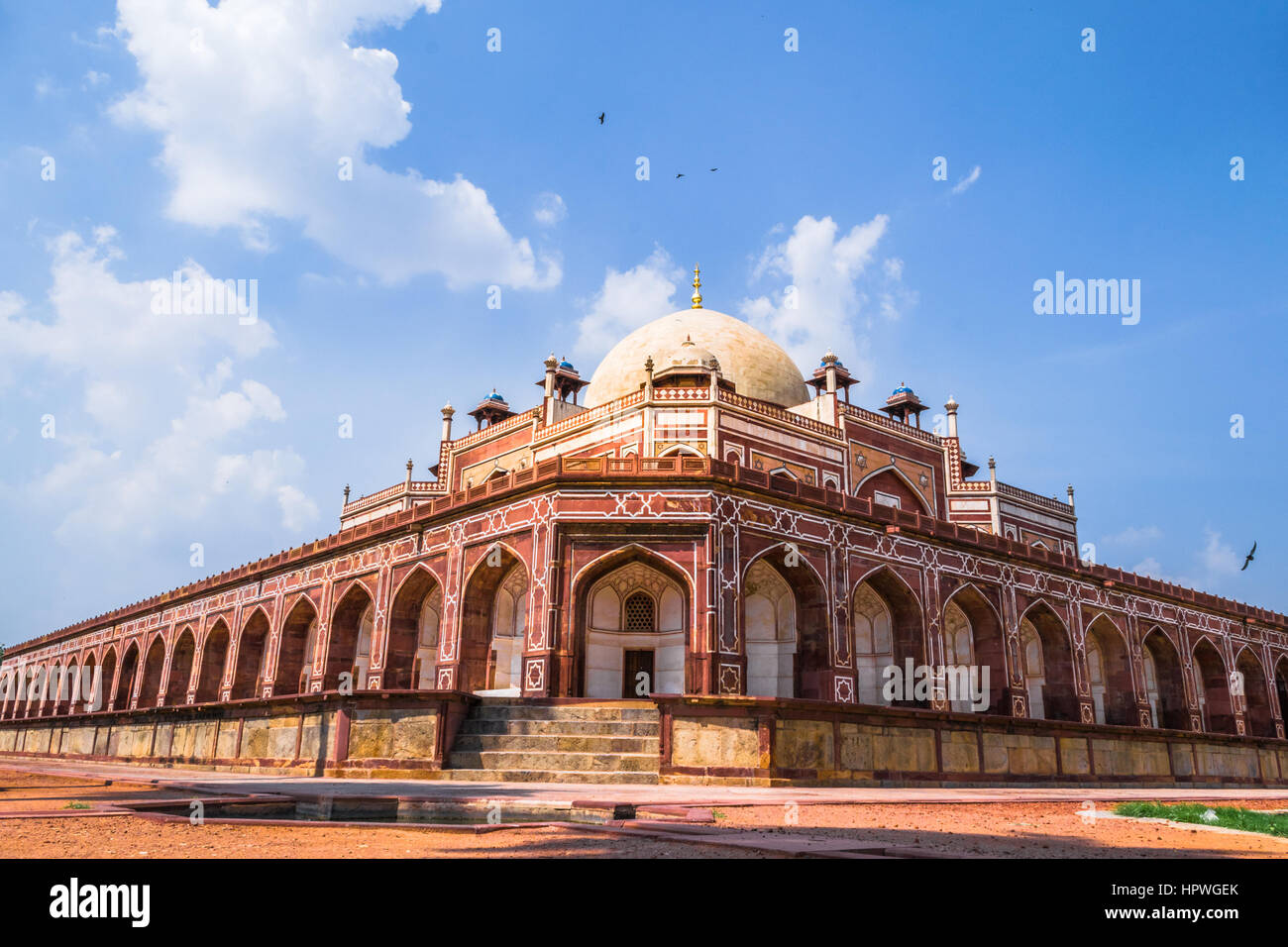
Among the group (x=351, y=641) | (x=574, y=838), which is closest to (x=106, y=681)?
(x=351, y=641)

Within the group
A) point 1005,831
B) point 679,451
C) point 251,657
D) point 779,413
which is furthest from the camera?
point 251,657

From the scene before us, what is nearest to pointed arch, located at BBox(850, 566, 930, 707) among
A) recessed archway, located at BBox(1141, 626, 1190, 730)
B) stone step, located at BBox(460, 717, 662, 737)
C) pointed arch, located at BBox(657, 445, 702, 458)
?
pointed arch, located at BBox(657, 445, 702, 458)

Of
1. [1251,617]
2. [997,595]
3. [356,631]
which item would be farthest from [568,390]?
[1251,617]

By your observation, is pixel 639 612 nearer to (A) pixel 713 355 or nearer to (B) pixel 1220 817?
(A) pixel 713 355

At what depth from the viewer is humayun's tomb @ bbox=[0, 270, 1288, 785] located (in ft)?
50.1

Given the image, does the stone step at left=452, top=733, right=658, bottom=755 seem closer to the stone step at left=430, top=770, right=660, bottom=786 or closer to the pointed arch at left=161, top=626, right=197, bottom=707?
the stone step at left=430, top=770, right=660, bottom=786

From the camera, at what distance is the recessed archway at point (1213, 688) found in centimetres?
3262

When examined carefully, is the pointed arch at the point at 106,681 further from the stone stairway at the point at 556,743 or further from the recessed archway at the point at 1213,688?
the recessed archway at the point at 1213,688

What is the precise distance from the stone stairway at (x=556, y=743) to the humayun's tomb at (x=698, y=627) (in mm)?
55

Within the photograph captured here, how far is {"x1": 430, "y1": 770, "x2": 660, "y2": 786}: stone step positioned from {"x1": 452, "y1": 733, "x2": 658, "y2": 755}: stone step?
0.76m

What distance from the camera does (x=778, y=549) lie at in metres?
22.9

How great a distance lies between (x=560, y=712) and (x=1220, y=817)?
10701 mm

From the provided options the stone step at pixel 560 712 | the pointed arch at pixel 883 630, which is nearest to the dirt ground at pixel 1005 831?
the stone step at pixel 560 712

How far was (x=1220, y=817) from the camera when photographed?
338 inches
